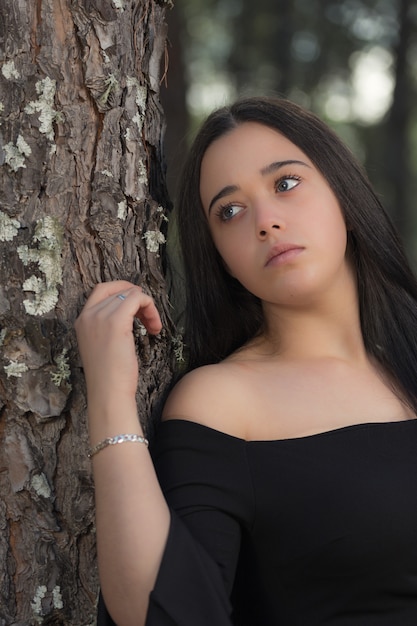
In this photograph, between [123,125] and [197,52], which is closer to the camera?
[123,125]

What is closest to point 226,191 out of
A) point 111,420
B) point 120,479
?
point 111,420

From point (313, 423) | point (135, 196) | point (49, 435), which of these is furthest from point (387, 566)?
point (135, 196)

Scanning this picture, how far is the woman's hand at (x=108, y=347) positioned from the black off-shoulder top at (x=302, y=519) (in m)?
0.24

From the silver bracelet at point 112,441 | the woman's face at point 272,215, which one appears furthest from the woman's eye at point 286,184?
the silver bracelet at point 112,441

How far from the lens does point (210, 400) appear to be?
2.08 metres

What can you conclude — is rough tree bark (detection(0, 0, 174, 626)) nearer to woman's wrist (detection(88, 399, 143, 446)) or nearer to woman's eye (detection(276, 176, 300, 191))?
woman's wrist (detection(88, 399, 143, 446))

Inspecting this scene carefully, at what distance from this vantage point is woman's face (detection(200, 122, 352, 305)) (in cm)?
223

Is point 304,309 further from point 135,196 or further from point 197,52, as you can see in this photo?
point 197,52

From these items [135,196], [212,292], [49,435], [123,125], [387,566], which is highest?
[123,125]

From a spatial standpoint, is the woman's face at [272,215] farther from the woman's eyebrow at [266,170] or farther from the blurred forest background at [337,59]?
the blurred forest background at [337,59]

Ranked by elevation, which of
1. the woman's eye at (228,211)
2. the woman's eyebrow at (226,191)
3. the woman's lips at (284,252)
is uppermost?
the woman's eyebrow at (226,191)

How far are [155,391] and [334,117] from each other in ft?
26.5

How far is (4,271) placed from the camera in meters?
1.95

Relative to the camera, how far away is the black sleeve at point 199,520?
176 cm
